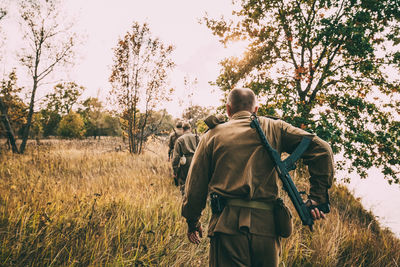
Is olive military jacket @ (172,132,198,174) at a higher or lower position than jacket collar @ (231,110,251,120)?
lower

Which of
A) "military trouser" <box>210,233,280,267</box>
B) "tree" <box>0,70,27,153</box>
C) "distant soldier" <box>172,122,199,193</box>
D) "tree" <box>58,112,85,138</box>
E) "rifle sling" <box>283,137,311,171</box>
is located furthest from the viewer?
"tree" <box>58,112,85,138</box>

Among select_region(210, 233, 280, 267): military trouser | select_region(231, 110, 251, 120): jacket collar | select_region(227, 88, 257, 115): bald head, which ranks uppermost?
select_region(227, 88, 257, 115): bald head

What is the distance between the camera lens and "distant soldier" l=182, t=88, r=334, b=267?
144 centimetres

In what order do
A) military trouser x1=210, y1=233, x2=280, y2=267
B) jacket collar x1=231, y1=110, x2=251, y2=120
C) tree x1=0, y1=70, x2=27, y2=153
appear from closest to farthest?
military trouser x1=210, y1=233, x2=280, y2=267, jacket collar x1=231, y1=110, x2=251, y2=120, tree x1=0, y1=70, x2=27, y2=153

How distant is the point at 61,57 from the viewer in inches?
447

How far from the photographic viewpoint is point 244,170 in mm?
1528

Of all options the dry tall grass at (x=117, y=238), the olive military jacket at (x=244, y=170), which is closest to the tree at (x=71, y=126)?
the dry tall grass at (x=117, y=238)

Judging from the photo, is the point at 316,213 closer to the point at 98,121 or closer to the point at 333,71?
the point at 333,71

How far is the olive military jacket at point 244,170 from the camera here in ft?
4.83

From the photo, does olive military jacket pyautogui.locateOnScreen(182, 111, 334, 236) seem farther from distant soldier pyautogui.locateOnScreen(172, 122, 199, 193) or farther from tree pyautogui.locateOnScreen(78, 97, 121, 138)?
tree pyautogui.locateOnScreen(78, 97, 121, 138)

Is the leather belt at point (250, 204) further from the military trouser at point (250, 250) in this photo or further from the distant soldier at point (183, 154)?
the distant soldier at point (183, 154)

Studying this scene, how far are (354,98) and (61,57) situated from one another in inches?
541

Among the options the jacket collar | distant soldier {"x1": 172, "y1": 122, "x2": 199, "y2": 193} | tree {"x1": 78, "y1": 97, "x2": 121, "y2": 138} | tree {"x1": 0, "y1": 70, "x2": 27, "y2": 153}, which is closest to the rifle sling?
the jacket collar

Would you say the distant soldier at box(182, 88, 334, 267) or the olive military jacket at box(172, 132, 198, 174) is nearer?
the distant soldier at box(182, 88, 334, 267)
